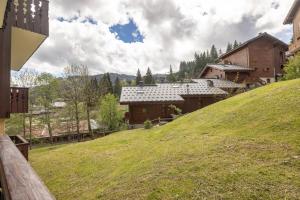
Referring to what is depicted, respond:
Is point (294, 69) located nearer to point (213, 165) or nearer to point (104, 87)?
point (213, 165)

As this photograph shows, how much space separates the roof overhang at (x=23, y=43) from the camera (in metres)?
8.41

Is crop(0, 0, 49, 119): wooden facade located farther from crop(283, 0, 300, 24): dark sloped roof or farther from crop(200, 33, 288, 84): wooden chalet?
crop(200, 33, 288, 84): wooden chalet

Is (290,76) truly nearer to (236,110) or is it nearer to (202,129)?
(236,110)

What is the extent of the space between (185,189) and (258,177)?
73.6 inches

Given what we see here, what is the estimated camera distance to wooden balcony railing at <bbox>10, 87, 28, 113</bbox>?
894 cm

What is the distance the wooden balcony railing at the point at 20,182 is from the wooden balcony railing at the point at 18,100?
7.29 meters

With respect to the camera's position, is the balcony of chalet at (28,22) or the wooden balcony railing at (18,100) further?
the wooden balcony railing at (18,100)

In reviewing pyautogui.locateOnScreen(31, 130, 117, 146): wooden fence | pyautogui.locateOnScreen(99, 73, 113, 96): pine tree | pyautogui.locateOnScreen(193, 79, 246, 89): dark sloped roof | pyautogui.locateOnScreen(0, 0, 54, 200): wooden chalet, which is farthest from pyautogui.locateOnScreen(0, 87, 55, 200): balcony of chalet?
pyautogui.locateOnScreen(99, 73, 113, 96): pine tree

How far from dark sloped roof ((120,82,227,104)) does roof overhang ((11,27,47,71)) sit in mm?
17235

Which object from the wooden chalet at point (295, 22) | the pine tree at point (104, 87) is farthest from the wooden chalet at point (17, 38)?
the pine tree at point (104, 87)

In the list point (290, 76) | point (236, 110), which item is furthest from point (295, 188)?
point (290, 76)

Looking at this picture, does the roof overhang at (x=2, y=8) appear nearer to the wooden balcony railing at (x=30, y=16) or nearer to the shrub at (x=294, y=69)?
the wooden balcony railing at (x=30, y=16)

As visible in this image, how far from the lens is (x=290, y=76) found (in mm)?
20688

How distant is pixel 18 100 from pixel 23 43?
6.55ft
